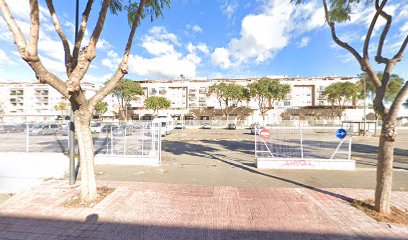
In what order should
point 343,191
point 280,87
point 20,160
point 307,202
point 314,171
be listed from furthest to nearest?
point 280,87 → point 20,160 → point 314,171 → point 343,191 → point 307,202

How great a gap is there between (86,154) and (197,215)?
9.83 feet

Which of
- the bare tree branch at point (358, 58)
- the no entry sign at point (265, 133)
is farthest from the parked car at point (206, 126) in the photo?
the bare tree branch at point (358, 58)

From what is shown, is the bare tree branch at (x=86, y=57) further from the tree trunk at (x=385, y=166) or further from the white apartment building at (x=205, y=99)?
the white apartment building at (x=205, y=99)

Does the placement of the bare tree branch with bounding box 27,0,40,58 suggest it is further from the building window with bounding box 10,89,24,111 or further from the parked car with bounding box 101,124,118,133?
the building window with bounding box 10,89,24,111

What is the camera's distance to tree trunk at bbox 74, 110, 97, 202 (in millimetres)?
4520

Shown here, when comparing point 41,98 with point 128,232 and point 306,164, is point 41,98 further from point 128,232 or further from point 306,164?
point 306,164

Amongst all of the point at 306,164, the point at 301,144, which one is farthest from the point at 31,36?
the point at 306,164

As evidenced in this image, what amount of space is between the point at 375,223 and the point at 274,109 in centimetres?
4733

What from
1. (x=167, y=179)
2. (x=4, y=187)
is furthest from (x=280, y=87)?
(x=4, y=187)

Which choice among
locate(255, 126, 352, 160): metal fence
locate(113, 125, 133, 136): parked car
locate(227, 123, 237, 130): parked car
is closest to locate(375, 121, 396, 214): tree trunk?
locate(255, 126, 352, 160): metal fence

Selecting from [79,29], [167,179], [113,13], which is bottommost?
[167,179]

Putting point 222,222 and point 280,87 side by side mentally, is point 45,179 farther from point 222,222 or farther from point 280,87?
point 280,87

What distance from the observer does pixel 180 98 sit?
55531 mm

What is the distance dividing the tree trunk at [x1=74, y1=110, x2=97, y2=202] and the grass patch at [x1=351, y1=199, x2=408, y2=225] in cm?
622
